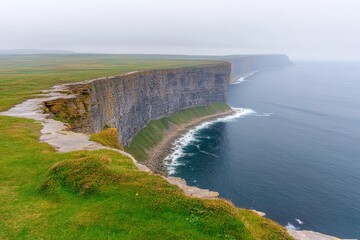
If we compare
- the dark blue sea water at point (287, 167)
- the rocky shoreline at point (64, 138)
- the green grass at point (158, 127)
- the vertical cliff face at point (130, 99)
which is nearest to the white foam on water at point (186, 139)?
the dark blue sea water at point (287, 167)

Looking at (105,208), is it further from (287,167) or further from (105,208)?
(287,167)

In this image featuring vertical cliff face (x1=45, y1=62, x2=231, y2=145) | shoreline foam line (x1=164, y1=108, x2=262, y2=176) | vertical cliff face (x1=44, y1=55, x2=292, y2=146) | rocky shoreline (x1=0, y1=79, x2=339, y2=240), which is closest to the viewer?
rocky shoreline (x1=0, y1=79, x2=339, y2=240)

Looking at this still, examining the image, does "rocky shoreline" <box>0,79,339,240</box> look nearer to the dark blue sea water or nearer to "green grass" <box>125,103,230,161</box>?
the dark blue sea water

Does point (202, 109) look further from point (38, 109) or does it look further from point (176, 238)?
point (176, 238)

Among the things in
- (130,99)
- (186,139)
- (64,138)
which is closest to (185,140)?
(186,139)

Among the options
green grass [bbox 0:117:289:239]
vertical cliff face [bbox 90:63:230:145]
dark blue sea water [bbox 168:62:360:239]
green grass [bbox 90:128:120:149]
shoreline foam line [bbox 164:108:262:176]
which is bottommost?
shoreline foam line [bbox 164:108:262:176]

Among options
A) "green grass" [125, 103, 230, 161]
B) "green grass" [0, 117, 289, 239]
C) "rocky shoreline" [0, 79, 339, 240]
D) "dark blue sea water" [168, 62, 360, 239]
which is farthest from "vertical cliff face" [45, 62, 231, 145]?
"green grass" [0, 117, 289, 239]
